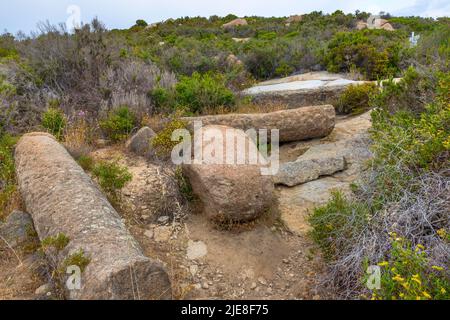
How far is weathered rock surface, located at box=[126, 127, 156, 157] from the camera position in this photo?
570cm

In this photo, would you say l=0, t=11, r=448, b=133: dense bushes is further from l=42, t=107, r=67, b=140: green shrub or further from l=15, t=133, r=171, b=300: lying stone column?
l=15, t=133, r=171, b=300: lying stone column

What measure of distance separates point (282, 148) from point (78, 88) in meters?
4.07

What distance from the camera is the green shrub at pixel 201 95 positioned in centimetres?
718

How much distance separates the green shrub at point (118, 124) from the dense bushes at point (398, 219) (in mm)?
3638

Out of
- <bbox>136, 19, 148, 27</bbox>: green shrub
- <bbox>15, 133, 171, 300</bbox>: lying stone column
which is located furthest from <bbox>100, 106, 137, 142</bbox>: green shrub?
<bbox>136, 19, 148, 27</bbox>: green shrub

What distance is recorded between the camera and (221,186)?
3930mm

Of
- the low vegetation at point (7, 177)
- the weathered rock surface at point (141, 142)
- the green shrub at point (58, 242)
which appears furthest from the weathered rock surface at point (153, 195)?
the green shrub at point (58, 242)

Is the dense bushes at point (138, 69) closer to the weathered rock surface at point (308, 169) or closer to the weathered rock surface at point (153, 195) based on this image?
the weathered rock surface at point (153, 195)

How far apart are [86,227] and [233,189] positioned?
4.70 feet

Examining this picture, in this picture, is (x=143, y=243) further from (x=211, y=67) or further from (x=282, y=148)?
(x=211, y=67)

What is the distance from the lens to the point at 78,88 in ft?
24.6

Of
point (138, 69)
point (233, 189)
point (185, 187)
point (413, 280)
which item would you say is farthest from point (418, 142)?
point (138, 69)
